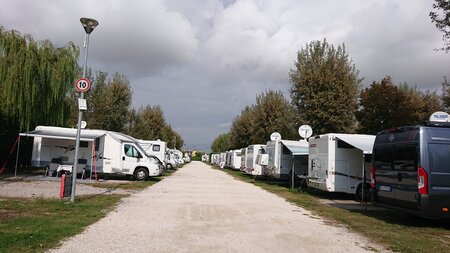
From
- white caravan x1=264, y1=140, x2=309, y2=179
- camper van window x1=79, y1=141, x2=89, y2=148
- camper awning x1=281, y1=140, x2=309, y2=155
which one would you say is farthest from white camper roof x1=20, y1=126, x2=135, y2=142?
camper awning x1=281, y1=140, x2=309, y2=155

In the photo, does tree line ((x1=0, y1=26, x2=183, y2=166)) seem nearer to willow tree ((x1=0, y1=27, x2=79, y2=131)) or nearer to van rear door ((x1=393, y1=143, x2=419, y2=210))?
willow tree ((x1=0, y1=27, x2=79, y2=131))

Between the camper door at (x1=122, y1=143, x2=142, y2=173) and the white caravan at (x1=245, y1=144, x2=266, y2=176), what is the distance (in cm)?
831

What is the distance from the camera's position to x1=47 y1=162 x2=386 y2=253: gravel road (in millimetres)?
7391

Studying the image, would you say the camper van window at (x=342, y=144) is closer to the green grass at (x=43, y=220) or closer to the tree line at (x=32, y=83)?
the green grass at (x=43, y=220)

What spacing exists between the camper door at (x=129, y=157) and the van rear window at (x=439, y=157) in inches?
692

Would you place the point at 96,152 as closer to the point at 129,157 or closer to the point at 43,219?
the point at 129,157

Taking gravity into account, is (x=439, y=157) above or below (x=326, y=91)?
below

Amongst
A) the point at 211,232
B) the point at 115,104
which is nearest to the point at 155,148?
the point at 115,104

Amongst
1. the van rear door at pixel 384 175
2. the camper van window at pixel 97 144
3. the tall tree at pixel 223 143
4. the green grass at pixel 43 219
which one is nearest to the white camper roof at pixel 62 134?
the camper van window at pixel 97 144

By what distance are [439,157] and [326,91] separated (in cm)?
1543

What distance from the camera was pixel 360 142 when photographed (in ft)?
53.2

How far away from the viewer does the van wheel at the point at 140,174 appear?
80.3 feet

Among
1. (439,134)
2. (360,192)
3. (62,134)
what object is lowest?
(360,192)

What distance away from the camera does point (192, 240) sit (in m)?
7.90
